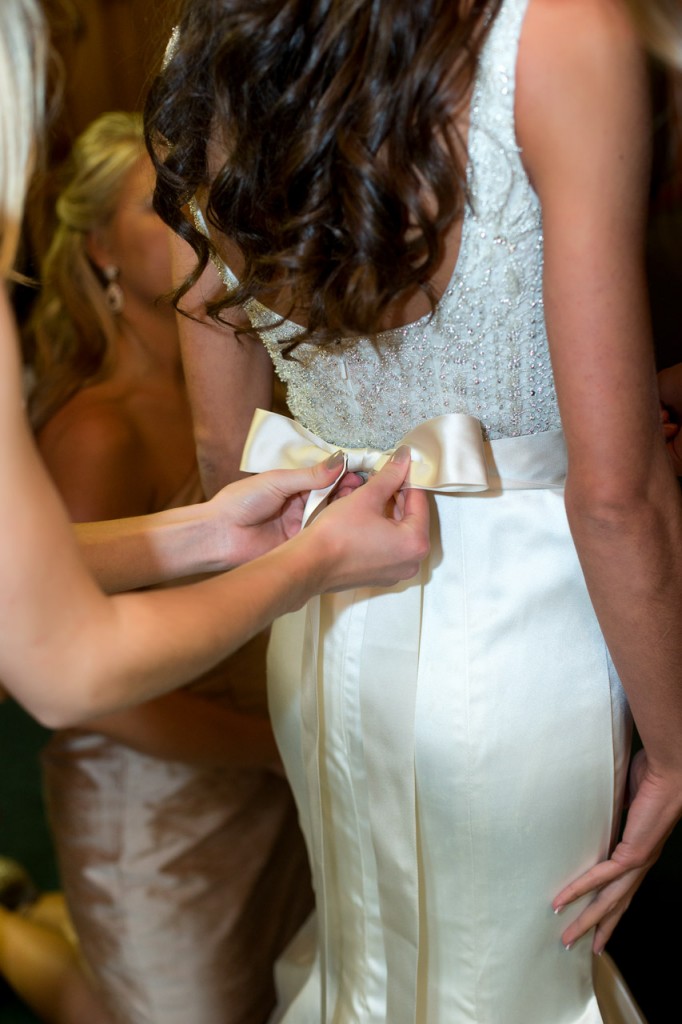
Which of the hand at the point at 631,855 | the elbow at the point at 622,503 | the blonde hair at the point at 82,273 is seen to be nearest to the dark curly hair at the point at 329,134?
the elbow at the point at 622,503

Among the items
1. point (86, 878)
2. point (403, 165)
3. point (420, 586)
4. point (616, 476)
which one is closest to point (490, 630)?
point (420, 586)

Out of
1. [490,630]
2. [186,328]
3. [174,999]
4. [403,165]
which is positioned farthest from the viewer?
[174,999]

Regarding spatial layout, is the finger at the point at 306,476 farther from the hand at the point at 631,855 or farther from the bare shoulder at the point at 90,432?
the bare shoulder at the point at 90,432

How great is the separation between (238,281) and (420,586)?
358mm

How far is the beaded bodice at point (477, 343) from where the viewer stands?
2.74 feet

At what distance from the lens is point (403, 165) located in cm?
85

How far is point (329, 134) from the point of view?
871 millimetres

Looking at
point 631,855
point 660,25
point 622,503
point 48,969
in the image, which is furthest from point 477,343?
point 48,969

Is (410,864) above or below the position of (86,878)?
above

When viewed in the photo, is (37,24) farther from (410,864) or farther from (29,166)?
(410,864)

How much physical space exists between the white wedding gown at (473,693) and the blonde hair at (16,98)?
0.38m

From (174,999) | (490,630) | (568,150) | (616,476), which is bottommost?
(174,999)

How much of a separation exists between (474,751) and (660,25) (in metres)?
0.69

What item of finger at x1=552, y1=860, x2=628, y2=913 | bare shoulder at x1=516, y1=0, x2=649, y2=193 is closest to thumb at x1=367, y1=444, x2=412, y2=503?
bare shoulder at x1=516, y1=0, x2=649, y2=193
